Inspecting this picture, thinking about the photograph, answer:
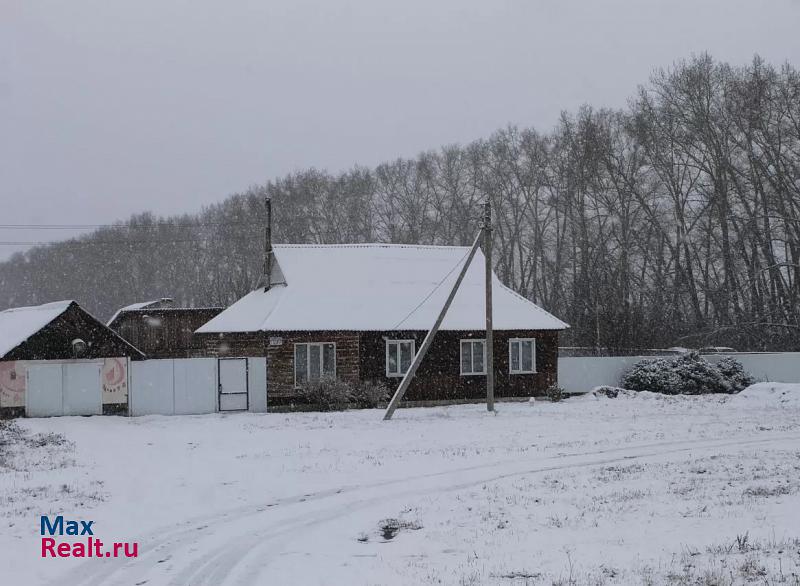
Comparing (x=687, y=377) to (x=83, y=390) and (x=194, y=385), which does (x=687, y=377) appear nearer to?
(x=194, y=385)

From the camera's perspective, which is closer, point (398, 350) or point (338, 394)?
point (338, 394)

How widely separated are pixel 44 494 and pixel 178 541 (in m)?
4.42

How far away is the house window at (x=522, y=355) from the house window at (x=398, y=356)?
4011 mm

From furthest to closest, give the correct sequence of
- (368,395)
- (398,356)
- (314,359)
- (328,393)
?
(398,356)
(314,359)
(368,395)
(328,393)

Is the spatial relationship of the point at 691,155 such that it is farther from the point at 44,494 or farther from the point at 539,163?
the point at 44,494

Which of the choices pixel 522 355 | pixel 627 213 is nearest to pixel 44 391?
pixel 522 355

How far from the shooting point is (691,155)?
5119 centimetres

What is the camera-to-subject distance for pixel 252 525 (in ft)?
40.8

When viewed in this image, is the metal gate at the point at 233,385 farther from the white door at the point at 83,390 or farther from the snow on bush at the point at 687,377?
the snow on bush at the point at 687,377

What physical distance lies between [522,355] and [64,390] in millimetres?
16568

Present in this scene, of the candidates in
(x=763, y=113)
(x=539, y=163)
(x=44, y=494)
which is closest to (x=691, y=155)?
(x=763, y=113)

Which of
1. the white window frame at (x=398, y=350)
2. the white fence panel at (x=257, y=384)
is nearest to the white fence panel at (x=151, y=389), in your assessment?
the white fence panel at (x=257, y=384)

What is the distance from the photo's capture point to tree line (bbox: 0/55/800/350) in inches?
1855

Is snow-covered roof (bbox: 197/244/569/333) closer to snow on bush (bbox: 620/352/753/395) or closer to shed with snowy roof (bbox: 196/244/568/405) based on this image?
shed with snowy roof (bbox: 196/244/568/405)
